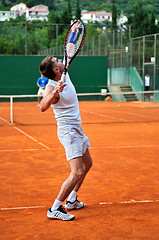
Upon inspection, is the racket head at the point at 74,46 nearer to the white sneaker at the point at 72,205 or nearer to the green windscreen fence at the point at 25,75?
the white sneaker at the point at 72,205

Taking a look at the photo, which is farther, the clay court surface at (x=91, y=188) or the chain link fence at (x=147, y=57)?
the chain link fence at (x=147, y=57)

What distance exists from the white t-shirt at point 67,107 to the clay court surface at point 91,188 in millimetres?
1046

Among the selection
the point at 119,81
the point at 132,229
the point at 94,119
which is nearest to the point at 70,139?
the point at 132,229

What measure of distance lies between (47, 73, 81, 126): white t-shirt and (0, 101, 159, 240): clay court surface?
1.05 m

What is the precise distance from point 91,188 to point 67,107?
70.2 inches

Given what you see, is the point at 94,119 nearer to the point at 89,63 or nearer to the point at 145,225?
the point at 145,225

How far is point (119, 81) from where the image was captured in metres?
30.9

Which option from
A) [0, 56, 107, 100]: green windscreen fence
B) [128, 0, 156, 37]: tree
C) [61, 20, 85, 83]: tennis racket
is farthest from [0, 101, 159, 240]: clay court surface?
[128, 0, 156, 37]: tree

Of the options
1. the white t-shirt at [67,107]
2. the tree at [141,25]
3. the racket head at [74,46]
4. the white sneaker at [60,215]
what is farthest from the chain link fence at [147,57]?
the tree at [141,25]

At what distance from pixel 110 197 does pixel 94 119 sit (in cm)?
1048

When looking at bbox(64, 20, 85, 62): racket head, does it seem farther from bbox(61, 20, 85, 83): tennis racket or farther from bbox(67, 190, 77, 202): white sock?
bbox(67, 190, 77, 202): white sock

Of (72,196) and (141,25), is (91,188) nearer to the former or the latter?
(72,196)

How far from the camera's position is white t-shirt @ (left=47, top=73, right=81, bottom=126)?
4414 mm

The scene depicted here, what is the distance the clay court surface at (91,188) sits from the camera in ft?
13.7
